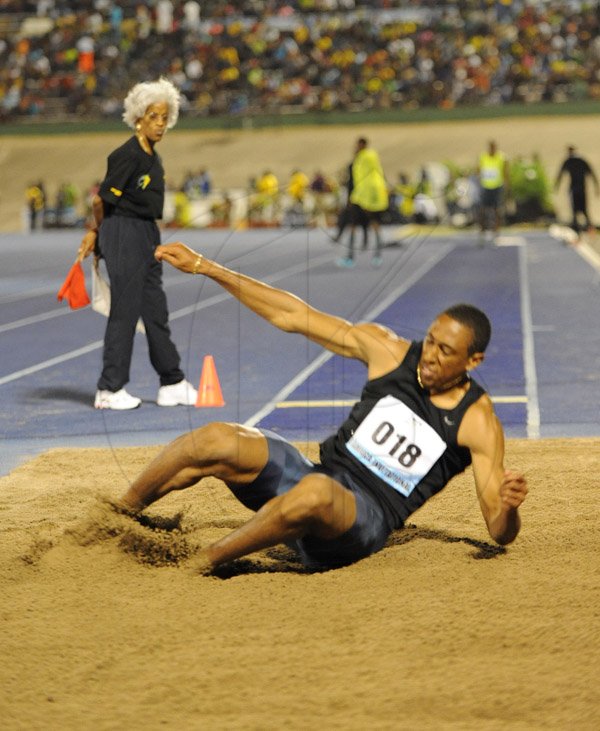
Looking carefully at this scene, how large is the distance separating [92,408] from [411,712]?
19.0 feet

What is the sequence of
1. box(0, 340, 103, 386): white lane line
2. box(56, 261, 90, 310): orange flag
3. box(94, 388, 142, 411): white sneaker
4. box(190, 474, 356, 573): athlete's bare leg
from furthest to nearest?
box(0, 340, 103, 386): white lane line, box(94, 388, 142, 411): white sneaker, box(56, 261, 90, 310): orange flag, box(190, 474, 356, 573): athlete's bare leg

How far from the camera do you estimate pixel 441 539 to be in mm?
5320

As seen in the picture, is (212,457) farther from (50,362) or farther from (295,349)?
(295,349)

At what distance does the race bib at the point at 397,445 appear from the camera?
15.4 feet

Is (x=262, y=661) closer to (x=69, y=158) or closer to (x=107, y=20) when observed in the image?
(x=69, y=158)

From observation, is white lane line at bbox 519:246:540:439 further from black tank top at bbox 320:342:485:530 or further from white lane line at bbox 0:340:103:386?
white lane line at bbox 0:340:103:386

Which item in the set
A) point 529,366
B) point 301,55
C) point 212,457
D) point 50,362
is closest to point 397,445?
point 212,457

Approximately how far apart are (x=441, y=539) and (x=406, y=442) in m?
0.80

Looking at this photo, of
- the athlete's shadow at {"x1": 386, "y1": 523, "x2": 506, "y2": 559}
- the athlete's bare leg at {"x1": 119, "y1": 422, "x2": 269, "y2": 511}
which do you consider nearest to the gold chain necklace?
the athlete's bare leg at {"x1": 119, "y1": 422, "x2": 269, "y2": 511}

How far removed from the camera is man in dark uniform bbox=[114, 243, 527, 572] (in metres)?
4.59

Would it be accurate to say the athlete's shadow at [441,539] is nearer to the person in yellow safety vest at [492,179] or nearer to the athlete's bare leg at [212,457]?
the athlete's bare leg at [212,457]

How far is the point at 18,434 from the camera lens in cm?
796

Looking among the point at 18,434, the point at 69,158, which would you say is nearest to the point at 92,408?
the point at 18,434

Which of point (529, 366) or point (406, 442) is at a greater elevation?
point (406, 442)
